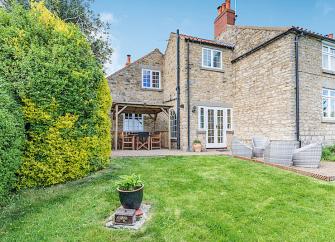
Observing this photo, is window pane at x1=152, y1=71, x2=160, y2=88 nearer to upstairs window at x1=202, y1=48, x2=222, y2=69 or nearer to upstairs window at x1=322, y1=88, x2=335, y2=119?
upstairs window at x1=202, y1=48, x2=222, y2=69

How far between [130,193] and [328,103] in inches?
481

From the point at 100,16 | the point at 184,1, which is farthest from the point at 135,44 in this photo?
the point at 184,1

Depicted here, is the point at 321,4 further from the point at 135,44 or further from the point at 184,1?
the point at 135,44

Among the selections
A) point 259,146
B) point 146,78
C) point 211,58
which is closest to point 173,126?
point 146,78

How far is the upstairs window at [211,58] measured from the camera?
13638 millimetres

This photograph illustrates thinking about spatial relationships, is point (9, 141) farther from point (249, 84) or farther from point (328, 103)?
point (328, 103)

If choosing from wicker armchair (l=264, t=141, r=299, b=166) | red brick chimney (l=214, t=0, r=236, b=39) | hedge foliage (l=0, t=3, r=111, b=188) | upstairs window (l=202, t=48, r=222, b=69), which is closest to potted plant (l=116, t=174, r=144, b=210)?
hedge foliage (l=0, t=3, r=111, b=188)

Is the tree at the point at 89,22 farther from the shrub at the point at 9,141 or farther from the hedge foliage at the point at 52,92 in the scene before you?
the shrub at the point at 9,141

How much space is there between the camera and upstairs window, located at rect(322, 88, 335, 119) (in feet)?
38.3

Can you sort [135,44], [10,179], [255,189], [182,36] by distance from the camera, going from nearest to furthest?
[10,179] < [255,189] < [182,36] < [135,44]

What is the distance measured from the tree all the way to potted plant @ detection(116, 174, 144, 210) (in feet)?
42.2

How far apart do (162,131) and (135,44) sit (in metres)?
10.2

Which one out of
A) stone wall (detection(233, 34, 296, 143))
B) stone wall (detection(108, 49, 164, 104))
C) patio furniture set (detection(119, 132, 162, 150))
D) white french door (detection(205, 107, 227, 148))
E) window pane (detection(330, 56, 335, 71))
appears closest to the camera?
stone wall (detection(233, 34, 296, 143))

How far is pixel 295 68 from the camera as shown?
1054cm
